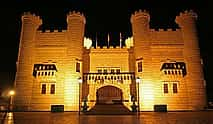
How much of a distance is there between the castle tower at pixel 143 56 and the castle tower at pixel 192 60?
15.3 feet

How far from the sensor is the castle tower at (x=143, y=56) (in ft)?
89.6

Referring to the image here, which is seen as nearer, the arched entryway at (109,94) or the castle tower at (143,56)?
the castle tower at (143,56)

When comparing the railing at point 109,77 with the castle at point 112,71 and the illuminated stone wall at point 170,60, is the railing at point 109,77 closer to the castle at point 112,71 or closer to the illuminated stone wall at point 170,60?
the castle at point 112,71

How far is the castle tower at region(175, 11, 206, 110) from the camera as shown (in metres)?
27.3

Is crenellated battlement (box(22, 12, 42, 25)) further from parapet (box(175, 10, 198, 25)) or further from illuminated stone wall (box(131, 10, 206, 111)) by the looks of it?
parapet (box(175, 10, 198, 25))

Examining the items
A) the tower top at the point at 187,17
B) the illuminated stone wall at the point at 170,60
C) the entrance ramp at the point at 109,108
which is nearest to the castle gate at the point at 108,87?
the illuminated stone wall at the point at 170,60

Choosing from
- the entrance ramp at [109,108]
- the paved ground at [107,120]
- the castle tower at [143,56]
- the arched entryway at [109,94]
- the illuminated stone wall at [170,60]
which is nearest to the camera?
the paved ground at [107,120]

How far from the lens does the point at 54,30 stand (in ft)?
100

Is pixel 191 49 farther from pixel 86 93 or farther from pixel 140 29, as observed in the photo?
pixel 86 93

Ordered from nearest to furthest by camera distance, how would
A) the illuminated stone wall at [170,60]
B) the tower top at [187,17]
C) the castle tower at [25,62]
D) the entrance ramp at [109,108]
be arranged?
the entrance ramp at [109,108]
the illuminated stone wall at [170,60]
the castle tower at [25,62]
the tower top at [187,17]

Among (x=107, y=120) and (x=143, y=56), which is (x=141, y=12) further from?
(x=107, y=120)

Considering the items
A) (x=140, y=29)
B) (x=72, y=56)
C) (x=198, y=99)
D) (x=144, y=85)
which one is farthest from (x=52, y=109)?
(x=198, y=99)

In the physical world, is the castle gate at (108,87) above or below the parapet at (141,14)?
below

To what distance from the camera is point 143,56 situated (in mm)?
28766
